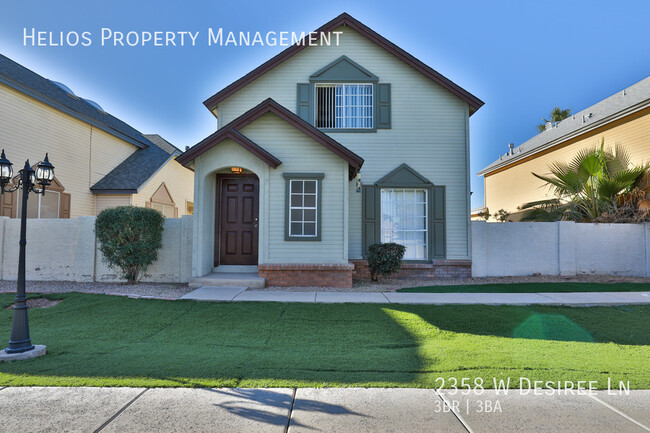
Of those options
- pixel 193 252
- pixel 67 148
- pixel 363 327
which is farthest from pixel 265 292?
pixel 67 148

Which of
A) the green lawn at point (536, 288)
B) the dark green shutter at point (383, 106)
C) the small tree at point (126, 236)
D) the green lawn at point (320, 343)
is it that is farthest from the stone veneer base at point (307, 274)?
the dark green shutter at point (383, 106)

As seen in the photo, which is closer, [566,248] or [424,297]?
[424,297]

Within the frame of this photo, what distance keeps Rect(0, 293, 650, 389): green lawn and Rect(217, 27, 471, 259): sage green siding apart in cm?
486

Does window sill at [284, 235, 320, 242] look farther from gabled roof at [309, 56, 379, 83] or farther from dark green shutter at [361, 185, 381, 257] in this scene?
gabled roof at [309, 56, 379, 83]

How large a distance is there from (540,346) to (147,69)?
14.5 metres

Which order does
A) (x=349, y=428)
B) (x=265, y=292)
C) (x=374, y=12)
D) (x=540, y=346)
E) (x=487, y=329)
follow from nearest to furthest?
(x=349, y=428), (x=540, y=346), (x=487, y=329), (x=265, y=292), (x=374, y=12)

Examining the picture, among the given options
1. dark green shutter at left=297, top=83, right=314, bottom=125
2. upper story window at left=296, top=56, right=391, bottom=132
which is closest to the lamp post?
dark green shutter at left=297, top=83, right=314, bottom=125

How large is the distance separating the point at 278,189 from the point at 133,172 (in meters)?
10.6

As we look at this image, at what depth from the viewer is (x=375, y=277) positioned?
416 inches

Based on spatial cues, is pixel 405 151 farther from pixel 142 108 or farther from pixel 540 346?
pixel 142 108

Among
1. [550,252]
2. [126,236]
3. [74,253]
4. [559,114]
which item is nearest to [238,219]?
[126,236]

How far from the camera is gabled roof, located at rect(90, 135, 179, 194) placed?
15.5 meters

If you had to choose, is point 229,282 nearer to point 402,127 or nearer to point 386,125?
point 386,125

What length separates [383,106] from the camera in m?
11.8
